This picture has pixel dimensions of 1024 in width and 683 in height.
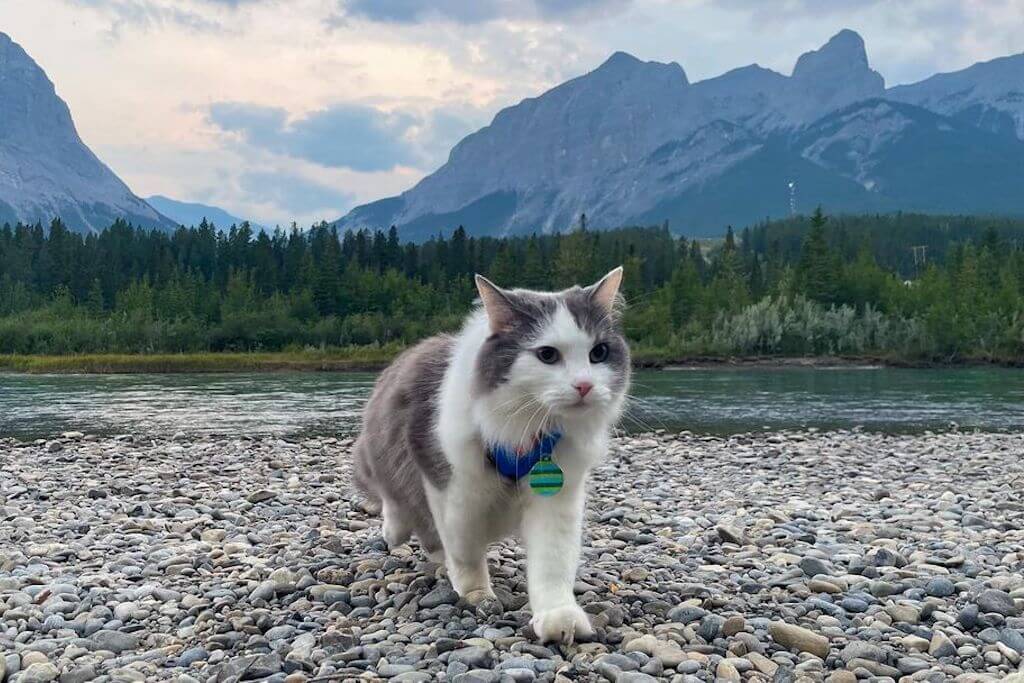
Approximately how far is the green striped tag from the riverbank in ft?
169

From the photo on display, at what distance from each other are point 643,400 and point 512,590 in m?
12.9

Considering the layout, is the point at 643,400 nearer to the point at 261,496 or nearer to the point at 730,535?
the point at 261,496

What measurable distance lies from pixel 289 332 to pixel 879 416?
5557 centimetres

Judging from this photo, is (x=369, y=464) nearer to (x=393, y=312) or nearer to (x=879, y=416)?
(x=879, y=416)

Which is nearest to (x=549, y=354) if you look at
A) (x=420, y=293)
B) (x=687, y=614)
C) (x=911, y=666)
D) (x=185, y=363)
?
(x=687, y=614)

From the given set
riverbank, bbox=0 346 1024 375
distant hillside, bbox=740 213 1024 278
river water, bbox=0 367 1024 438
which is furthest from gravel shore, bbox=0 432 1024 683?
distant hillside, bbox=740 213 1024 278

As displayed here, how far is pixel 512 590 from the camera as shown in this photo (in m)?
5.57

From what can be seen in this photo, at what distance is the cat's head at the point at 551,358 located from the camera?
438 centimetres

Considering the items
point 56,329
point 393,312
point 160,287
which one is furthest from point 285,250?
point 56,329

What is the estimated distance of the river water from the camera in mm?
22344

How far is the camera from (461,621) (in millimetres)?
4941

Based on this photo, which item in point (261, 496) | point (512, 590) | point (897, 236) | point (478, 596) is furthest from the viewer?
point (897, 236)

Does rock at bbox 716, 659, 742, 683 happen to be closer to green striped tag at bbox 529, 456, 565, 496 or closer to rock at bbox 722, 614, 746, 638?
rock at bbox 722, 614, 746, 638

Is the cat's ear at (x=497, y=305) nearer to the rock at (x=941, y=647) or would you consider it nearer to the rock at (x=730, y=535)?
the rock at (x=941, y=647)
